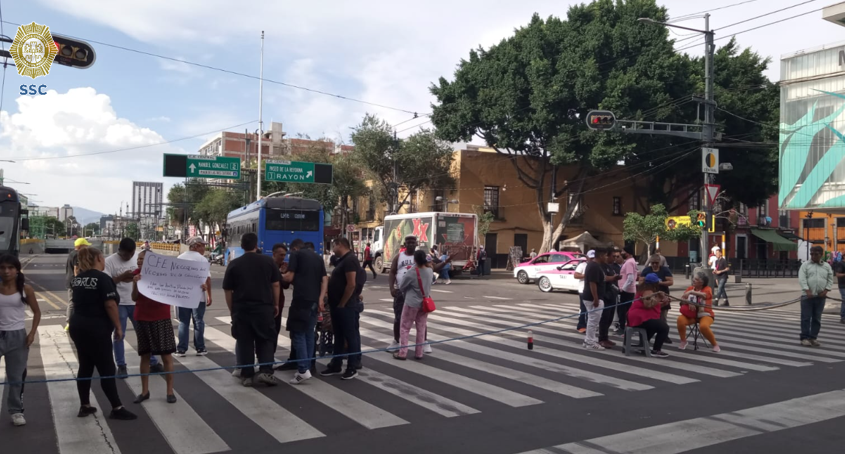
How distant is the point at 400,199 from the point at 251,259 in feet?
133

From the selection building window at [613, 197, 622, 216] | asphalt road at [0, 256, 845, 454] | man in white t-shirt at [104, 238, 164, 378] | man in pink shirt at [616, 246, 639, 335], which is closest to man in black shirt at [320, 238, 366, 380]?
asphalt road at [0, 256, 845, 454]

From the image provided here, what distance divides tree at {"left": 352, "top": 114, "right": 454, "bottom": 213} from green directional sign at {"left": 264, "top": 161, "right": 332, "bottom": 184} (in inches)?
241

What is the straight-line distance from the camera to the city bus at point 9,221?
→ 20703 mm

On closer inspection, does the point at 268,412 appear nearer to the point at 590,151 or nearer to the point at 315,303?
the point at 315,303

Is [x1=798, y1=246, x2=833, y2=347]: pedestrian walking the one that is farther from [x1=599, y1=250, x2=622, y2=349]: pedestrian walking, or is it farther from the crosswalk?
[x1=599, y1=250, x2=622, y2=349]: pedestrian walking

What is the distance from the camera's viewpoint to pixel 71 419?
6328 millimetres

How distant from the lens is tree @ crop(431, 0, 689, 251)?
35.7 metres

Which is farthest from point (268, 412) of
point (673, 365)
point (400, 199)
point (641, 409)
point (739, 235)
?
point (739, 235)

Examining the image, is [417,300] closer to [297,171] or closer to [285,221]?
[285,221]

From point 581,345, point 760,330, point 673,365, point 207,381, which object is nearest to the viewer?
point 207,381

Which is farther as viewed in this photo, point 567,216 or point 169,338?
point 567,216

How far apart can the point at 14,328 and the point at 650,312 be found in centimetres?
829

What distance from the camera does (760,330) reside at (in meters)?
14.1

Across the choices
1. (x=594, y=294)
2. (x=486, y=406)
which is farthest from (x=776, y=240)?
(x=486, y=406)
